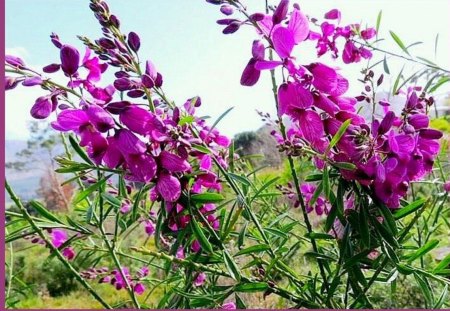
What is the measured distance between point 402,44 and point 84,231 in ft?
2.87

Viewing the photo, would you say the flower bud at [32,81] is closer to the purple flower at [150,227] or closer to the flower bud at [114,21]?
the flower bud at [114,21]

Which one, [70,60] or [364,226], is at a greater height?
[70,60]

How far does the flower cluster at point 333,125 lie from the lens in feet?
2.41

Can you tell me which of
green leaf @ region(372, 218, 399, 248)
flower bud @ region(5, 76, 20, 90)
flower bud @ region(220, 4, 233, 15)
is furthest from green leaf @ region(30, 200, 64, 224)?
green leaf @ region(372, 218, 399, 248)

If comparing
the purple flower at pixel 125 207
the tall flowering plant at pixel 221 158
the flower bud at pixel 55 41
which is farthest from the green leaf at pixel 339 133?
the purple flower at pixel 125 207

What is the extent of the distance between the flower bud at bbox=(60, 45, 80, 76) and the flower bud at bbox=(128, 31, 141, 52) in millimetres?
83

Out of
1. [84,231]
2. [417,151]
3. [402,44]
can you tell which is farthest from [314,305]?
[402,44]

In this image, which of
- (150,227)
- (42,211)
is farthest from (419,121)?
(150,227)

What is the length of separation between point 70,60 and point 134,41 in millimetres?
103

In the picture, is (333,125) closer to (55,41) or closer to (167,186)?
(167,186)

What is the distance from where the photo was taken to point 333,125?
756mm

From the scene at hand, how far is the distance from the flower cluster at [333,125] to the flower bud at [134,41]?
175mm

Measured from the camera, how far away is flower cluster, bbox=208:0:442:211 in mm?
733

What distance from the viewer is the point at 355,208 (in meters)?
0.80
